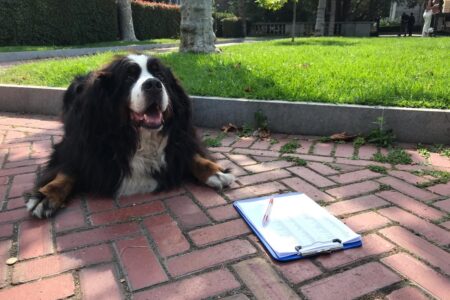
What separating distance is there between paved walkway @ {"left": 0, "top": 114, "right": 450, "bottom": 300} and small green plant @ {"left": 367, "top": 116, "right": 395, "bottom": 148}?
48 centimetres

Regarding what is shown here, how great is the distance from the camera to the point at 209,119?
4426 millimetres

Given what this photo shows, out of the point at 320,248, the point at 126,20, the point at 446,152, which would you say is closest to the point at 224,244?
the point at 320,248

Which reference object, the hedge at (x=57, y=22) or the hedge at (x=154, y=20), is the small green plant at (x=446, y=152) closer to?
the hedge at (x=57, y=22)

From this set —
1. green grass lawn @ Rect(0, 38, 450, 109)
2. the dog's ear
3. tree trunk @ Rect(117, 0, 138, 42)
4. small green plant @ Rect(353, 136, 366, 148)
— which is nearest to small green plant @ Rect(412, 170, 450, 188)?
small green plant @ Rect(353, 136, 366, 148)

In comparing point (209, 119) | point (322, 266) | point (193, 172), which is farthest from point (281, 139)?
point (322, 266)

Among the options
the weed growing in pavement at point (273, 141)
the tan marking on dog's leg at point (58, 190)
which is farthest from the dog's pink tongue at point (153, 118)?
the weed growing in pavement at point (273, 141)

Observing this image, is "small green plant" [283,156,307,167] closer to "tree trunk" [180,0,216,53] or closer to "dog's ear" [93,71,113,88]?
"dog's ear" [93,71,113,88]

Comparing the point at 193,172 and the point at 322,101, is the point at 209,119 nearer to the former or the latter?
the point at 322,101

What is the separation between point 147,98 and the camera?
248 centimetres

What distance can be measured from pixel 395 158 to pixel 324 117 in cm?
85

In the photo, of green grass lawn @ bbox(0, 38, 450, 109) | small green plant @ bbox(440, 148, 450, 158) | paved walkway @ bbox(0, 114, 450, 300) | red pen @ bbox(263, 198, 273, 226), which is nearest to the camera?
paved walkway @ bbox(0, 114, 450, 300)

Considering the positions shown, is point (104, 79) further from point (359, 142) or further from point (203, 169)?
point (359, 142)

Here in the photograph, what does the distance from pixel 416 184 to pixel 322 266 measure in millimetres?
1347

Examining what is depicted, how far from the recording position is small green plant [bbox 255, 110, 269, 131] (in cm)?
413
